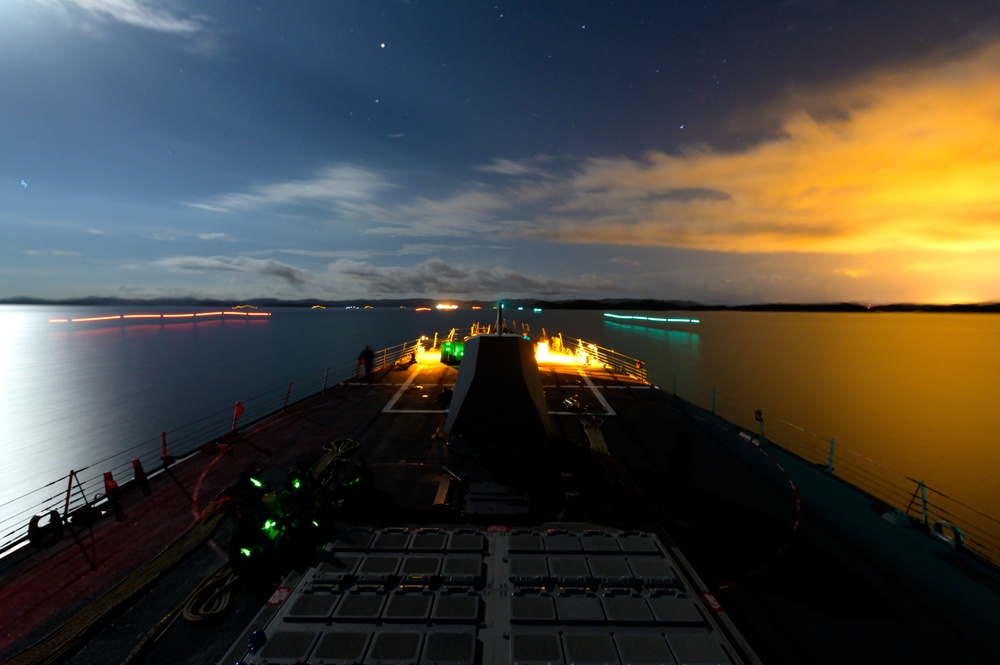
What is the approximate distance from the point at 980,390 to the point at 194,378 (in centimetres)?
13535

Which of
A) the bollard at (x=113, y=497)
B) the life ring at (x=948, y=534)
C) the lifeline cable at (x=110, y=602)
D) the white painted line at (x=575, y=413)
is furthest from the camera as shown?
the white painted line at (x=575, y=413)

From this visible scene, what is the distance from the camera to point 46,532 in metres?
10.9

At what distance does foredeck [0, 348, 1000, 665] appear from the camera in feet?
25.2

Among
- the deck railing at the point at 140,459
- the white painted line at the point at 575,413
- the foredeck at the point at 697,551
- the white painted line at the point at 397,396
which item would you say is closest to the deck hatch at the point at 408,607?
the foredeck at the point at 697,551

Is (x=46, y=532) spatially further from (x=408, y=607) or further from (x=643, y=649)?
(x=643, y=649)

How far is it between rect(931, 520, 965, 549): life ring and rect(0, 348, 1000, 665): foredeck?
0.21 m

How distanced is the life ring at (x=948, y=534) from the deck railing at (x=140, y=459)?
71.6 feet

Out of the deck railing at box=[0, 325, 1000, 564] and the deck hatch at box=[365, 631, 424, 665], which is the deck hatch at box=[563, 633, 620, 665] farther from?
the deck railing at box=[0, 325, 1000, 564]

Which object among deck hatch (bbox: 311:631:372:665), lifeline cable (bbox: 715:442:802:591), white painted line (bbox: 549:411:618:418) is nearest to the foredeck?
lifeline cable (bbox: 715:442:802:591)

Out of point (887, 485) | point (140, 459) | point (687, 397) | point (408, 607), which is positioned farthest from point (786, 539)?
point (687, 397)

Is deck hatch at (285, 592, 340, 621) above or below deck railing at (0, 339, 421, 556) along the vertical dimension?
above

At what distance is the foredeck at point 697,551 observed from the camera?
7.67 meters

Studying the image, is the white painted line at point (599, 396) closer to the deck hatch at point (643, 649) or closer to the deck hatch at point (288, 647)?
the deck hatch at point (643, 649)

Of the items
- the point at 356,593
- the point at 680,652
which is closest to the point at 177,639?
the point at 356,593
